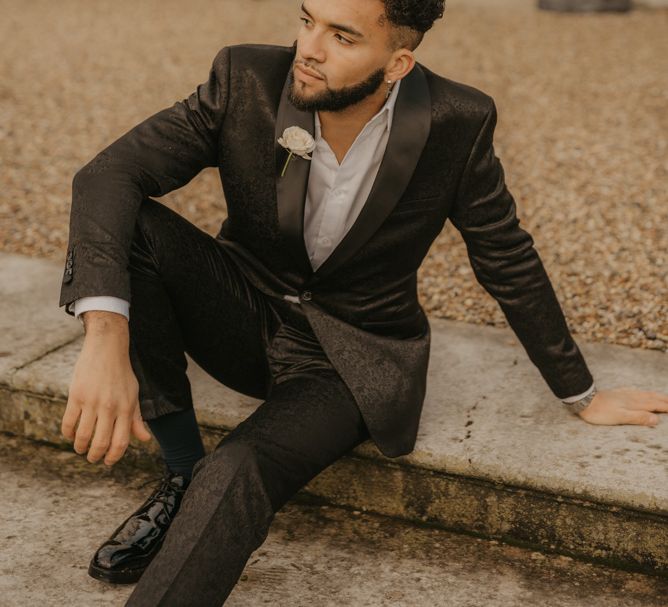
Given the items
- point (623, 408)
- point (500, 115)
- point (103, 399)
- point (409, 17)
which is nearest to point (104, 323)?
point (103, 399)

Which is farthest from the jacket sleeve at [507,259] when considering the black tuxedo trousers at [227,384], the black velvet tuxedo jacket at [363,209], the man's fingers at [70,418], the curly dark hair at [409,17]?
the man's fingers at [70,418]

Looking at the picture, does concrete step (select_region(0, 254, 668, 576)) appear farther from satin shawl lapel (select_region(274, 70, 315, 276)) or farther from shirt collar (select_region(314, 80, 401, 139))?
shirt collar (select_region(314, 80, 401, 139))

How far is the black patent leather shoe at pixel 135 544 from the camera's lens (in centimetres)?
283

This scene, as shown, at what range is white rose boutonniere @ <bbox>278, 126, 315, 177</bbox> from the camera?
9.07ft

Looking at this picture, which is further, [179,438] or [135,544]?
[179,438]

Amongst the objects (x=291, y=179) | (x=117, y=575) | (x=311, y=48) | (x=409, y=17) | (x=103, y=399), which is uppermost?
(x=409, y=17)

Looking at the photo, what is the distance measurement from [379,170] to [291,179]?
0.24 metres

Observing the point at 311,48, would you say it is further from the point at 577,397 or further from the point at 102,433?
the point at 577,397

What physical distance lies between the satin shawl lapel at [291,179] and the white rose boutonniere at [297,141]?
25mm

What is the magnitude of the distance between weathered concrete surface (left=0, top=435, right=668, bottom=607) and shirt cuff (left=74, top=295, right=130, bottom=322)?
0.79 m

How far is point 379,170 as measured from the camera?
9.14 ft

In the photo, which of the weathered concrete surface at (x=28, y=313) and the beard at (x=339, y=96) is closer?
the beard at (x=339, y=96)

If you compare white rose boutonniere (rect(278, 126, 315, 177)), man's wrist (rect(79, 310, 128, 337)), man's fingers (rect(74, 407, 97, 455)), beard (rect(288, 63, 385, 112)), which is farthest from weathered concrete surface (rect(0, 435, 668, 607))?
beard (rect(288, 63, 385, 112))

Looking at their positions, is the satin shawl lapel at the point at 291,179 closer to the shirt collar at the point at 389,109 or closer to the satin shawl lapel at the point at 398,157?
the shirt collar at the point at 389,109
